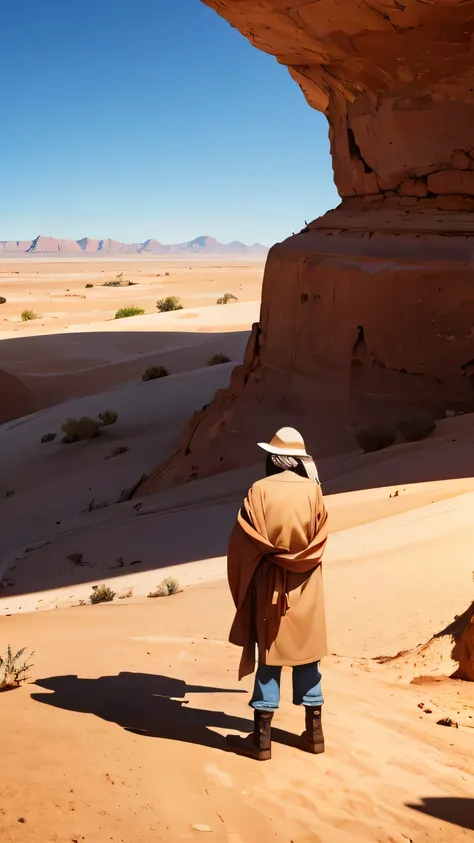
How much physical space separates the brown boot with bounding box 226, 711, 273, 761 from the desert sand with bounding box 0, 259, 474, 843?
43mm

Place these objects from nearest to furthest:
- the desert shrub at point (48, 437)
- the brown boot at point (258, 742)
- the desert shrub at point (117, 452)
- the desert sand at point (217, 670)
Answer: the desert sand at point (217, 670)
the brown boot at point (258, 742)
the desert shrub at point (117, 452)
the desert shrub at point (48, 437)

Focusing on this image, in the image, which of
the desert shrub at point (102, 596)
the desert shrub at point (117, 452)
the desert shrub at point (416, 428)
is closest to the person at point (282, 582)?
the desert shrub at point (102, 596)

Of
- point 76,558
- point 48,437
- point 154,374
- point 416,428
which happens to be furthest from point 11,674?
point 154,374

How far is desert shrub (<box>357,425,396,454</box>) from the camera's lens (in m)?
8.38

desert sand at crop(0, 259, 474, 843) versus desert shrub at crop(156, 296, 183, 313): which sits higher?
desert shrub at crop(156, 296, 183, 313)

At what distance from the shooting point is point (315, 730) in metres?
3.47

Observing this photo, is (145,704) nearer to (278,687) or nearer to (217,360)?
(278,687)

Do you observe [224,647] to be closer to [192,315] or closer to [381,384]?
[381,384]

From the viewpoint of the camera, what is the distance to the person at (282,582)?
343cm

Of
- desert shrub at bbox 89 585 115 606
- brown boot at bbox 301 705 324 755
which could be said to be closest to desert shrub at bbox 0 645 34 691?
brown boot at bbox 301 705 324 755

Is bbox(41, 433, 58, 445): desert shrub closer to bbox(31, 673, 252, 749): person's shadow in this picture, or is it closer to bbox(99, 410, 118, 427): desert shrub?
bbox(99, 410, 118, 427): desert shrub

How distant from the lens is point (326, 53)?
30.2 ft

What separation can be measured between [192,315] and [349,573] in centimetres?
2437

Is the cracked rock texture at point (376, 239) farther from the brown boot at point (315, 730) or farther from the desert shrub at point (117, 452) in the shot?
the brown boot at point (315, 730)
